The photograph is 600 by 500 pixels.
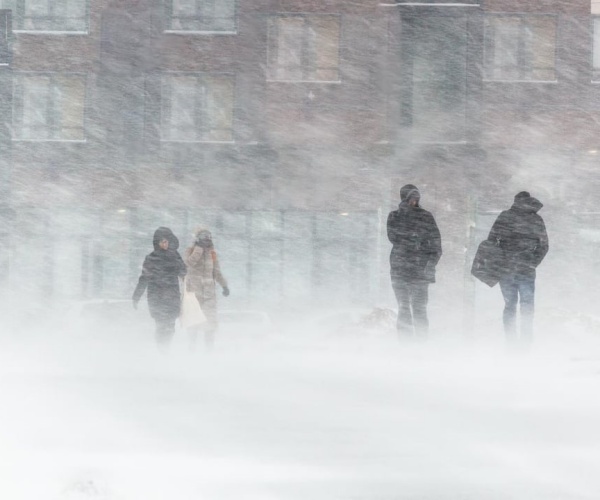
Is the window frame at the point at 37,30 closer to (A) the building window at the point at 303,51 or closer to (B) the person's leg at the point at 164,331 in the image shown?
(A) the building window at the point at 303,51

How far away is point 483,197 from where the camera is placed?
33.1 meters

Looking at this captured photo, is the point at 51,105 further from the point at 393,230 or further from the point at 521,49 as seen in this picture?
the point at 393,230

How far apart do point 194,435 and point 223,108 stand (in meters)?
26.7

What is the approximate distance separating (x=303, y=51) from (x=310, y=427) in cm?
2612

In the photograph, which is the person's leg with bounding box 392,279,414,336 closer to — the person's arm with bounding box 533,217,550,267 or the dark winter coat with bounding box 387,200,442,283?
the dark winter coat with bounding box 387,200,442,283

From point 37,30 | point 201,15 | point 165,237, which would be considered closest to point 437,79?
point 201,15

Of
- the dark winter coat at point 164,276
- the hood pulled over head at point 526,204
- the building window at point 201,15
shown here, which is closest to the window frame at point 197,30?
the building window at point 201,15

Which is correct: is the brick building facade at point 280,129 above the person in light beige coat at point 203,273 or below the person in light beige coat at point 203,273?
above

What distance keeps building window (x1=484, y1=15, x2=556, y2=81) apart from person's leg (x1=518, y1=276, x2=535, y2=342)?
68.3 feet

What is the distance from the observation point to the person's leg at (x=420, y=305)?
1301 cm

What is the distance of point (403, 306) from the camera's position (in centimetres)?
1337

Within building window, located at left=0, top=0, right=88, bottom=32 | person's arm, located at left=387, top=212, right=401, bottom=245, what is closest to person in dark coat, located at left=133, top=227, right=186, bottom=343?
person's arm, located at left=387, top=212, right=401, bottom=245

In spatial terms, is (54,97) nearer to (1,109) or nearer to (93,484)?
(1,109)

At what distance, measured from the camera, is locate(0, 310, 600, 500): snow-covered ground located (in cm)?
618
